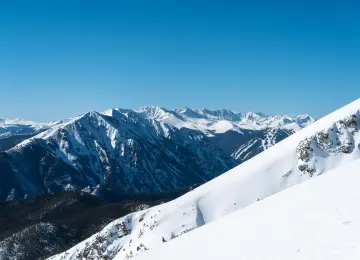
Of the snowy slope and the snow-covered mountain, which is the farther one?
the snow-covered mountain

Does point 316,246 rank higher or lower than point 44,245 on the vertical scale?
higher

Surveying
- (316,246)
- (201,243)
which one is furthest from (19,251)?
(316,246)

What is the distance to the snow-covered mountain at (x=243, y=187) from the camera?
61781mm

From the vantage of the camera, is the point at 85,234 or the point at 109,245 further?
the point at 85,234

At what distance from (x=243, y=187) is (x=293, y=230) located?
4837 centimetres

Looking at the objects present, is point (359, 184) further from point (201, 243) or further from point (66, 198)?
point (66, 198)

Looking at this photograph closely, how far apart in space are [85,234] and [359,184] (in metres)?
118

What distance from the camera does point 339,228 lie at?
50.5 ft

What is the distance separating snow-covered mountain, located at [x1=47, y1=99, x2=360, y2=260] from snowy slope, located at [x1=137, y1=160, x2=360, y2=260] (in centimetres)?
3741

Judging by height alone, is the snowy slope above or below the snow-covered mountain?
above

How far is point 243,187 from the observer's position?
213ft

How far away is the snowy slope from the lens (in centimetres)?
1460

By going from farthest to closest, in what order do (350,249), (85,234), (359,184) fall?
1. (85,234)
2. (359,184)
3. (350,249)

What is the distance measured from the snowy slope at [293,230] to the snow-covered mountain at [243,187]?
3741cm
